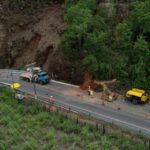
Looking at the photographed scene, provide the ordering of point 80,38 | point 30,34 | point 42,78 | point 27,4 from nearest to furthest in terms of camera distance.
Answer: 1. point 80,38
2. point 42,78
3. point 30,34
4. point 27,4

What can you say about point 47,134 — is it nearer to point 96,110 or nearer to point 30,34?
point 96,110

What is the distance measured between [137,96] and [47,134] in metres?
11.7

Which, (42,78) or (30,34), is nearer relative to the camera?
(42,78)

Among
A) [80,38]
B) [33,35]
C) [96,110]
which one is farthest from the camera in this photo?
[33,35]

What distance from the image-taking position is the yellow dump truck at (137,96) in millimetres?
45969

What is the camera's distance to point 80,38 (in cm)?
5034

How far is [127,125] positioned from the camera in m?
42.4

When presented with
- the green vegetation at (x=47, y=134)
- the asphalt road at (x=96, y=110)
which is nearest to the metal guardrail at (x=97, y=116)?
the asphalt road at (x=96, y=110)

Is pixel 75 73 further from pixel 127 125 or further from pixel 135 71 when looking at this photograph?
pixel 127 125

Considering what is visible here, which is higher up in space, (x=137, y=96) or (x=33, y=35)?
(x=33, y=35)

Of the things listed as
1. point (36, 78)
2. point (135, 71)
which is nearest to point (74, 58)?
point (36, 78)

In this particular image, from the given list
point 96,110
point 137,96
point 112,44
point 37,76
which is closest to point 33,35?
point 37,76

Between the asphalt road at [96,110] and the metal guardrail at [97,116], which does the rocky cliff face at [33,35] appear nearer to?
the asphalt road at [96,110]

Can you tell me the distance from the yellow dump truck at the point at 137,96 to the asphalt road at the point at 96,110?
2.40 meters
